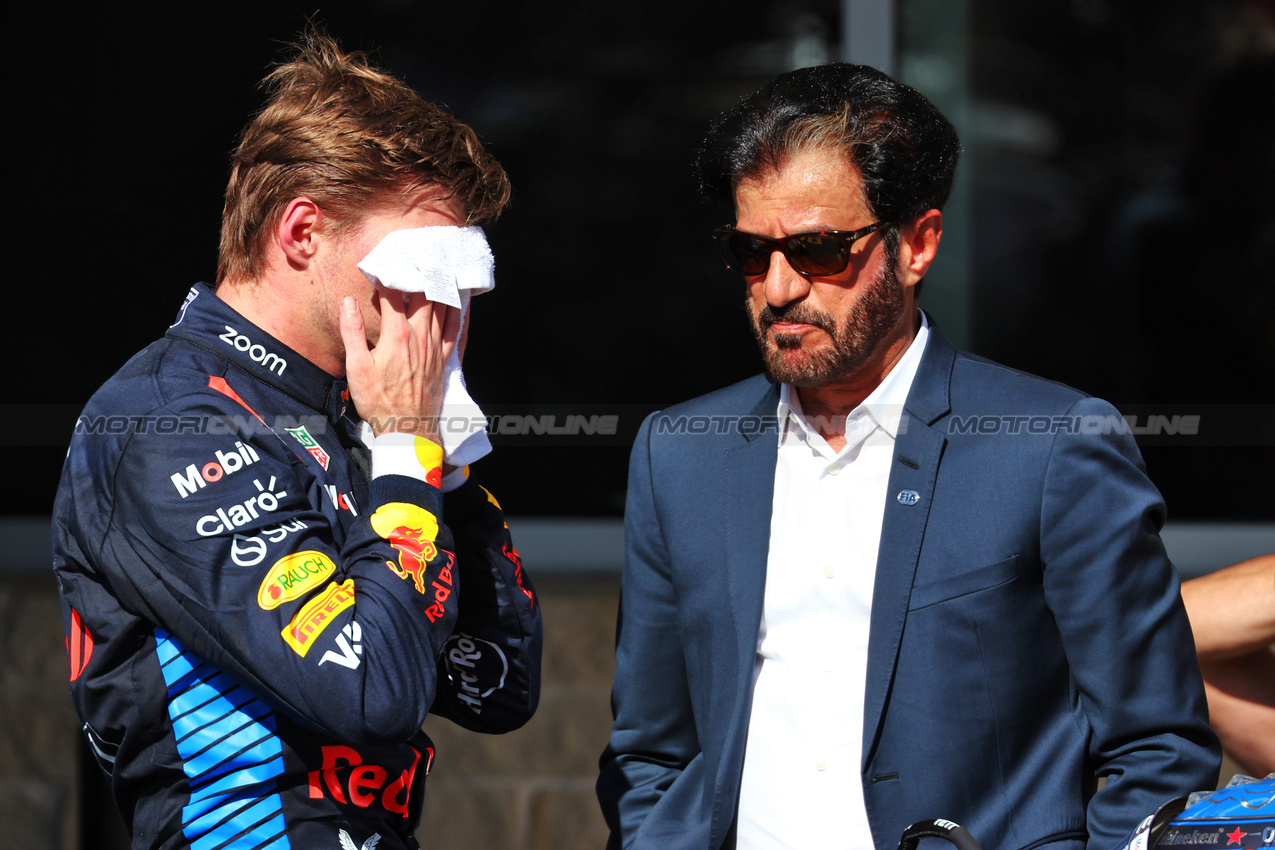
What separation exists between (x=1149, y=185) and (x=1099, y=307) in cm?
44

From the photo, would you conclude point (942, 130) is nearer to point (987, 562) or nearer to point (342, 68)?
point (987, 562)

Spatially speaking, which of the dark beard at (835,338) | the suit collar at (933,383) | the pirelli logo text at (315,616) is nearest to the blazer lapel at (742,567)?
the dark beard at (835,338)

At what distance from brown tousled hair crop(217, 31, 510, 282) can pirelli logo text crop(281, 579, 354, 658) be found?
0.62 meters

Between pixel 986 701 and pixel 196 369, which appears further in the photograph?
pixel 986 701

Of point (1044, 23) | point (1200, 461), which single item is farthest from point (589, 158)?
point (1200, 461)

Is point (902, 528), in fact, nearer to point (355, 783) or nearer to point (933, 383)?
point (933, 383)

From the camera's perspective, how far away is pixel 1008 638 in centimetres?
202

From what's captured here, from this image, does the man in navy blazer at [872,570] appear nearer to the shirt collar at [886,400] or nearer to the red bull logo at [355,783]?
the shirt collar at [886,400]

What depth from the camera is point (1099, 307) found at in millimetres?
4207

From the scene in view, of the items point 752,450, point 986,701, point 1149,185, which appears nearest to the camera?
point 986,701

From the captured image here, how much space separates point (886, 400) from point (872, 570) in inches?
12.9

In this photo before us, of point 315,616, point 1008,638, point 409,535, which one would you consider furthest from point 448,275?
point 1008,638

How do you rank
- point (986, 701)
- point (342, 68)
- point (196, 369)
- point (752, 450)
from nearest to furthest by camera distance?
point (196, 369), point (986, 701), point (342, 68), point (752, 450)

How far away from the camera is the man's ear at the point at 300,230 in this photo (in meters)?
1.98
